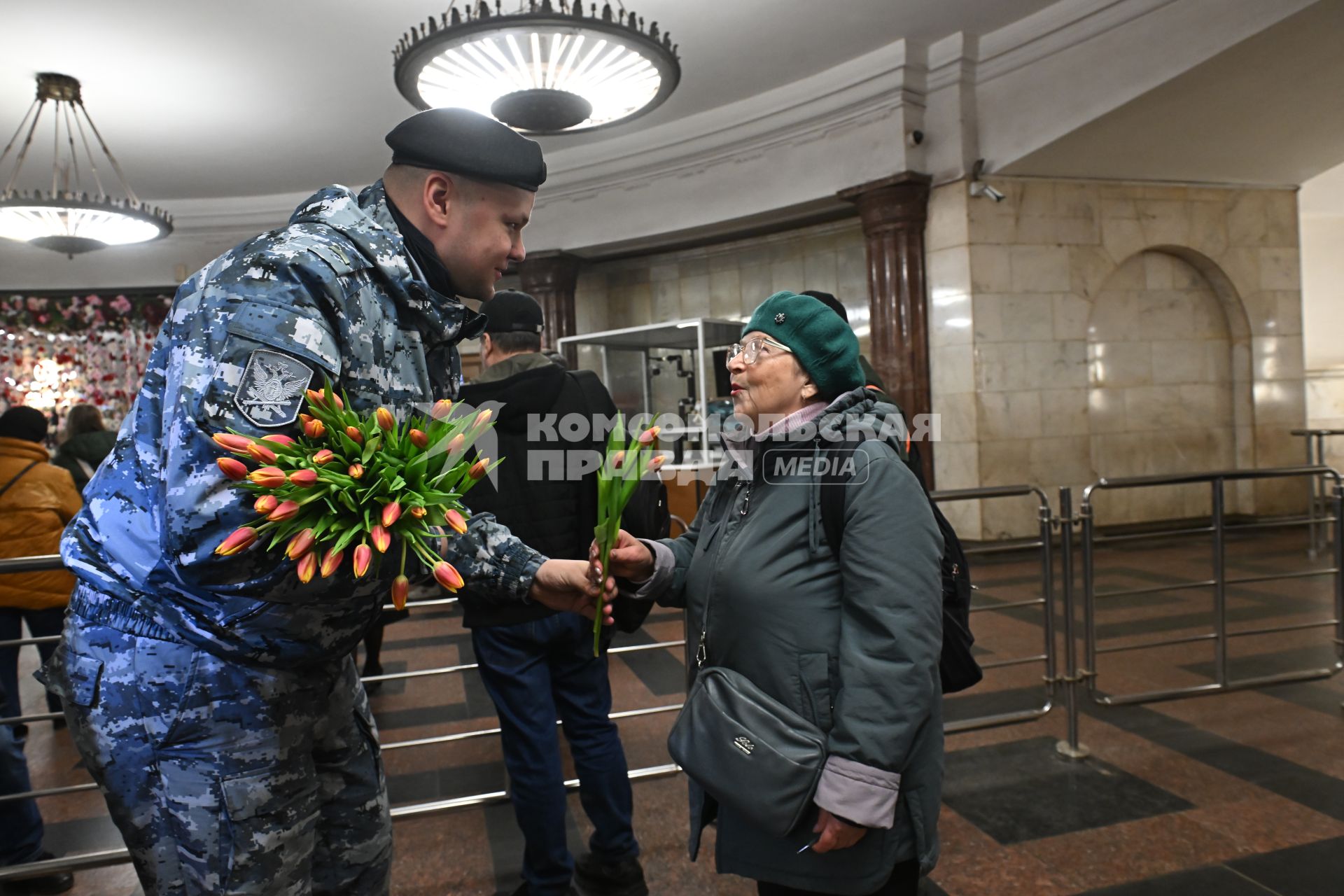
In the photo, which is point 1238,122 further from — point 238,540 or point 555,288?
point 238,540

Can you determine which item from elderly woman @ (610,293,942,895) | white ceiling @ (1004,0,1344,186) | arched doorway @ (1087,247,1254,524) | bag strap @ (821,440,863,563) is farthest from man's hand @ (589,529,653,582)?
arched doorway @ (1087,247,1254,524)

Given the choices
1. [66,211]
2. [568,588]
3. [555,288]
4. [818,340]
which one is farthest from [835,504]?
[555,288]

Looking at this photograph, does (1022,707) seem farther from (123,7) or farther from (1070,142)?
(123,7)

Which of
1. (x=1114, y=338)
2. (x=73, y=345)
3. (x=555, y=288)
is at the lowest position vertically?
(x=1114, y=338)

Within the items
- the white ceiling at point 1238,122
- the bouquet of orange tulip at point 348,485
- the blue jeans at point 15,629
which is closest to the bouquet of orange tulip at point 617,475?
the bouquet of orange tulip at point 348,485

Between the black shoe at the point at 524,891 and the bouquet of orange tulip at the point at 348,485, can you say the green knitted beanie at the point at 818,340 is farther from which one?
the black shoe at the point at 524,891

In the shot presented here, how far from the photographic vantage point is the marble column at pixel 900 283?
841 cm

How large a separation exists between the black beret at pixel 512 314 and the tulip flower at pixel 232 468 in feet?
5.36

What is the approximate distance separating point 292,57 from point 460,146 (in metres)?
7.35

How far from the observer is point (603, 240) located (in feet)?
34.7

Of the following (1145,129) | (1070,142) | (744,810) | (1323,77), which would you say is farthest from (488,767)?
(1323,77)

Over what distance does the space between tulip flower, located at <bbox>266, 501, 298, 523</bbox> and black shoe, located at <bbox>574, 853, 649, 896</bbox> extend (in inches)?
82.8

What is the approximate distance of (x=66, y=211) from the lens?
308 inches

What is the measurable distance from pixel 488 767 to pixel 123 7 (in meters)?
6.50
